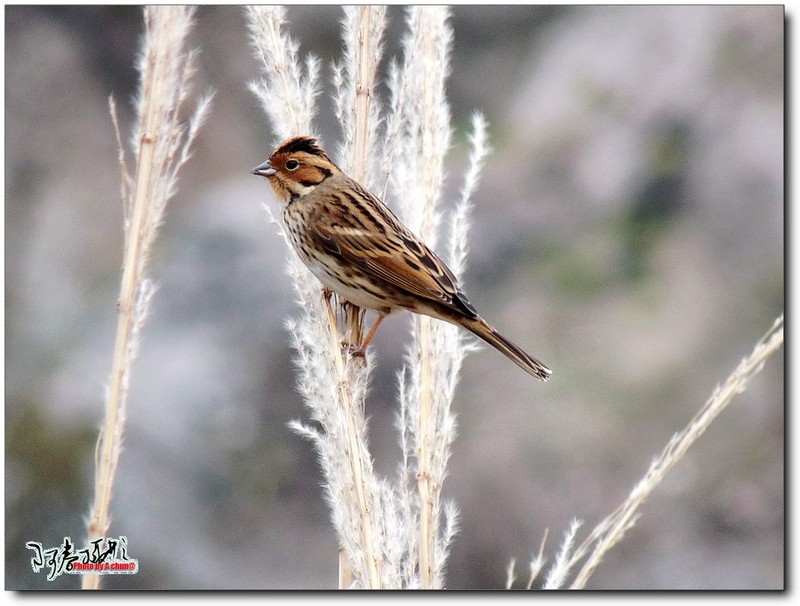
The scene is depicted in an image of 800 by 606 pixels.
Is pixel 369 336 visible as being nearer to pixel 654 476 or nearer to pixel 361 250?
pixel 361 250

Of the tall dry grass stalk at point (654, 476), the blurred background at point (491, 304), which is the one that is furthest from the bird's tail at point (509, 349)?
the blurred background at point (491, 304)

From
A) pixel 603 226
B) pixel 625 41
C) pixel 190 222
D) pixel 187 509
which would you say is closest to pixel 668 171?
pixel 603 226

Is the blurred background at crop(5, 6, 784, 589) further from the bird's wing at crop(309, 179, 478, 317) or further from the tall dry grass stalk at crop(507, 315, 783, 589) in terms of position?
the tall dry grass stalk at crop(507, 315, 783, 589)

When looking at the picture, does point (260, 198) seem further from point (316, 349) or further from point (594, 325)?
point (316, 349)

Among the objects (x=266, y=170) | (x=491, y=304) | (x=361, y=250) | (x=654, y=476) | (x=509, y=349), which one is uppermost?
(x=491, y=304)

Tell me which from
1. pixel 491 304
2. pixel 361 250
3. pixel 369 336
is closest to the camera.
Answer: pixel 369 336

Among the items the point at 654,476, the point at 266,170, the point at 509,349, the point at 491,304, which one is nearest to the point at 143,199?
the point at 266,170

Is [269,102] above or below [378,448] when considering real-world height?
above

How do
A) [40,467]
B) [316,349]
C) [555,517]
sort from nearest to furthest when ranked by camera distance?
[316,349] < [40,467] < [555,517]
